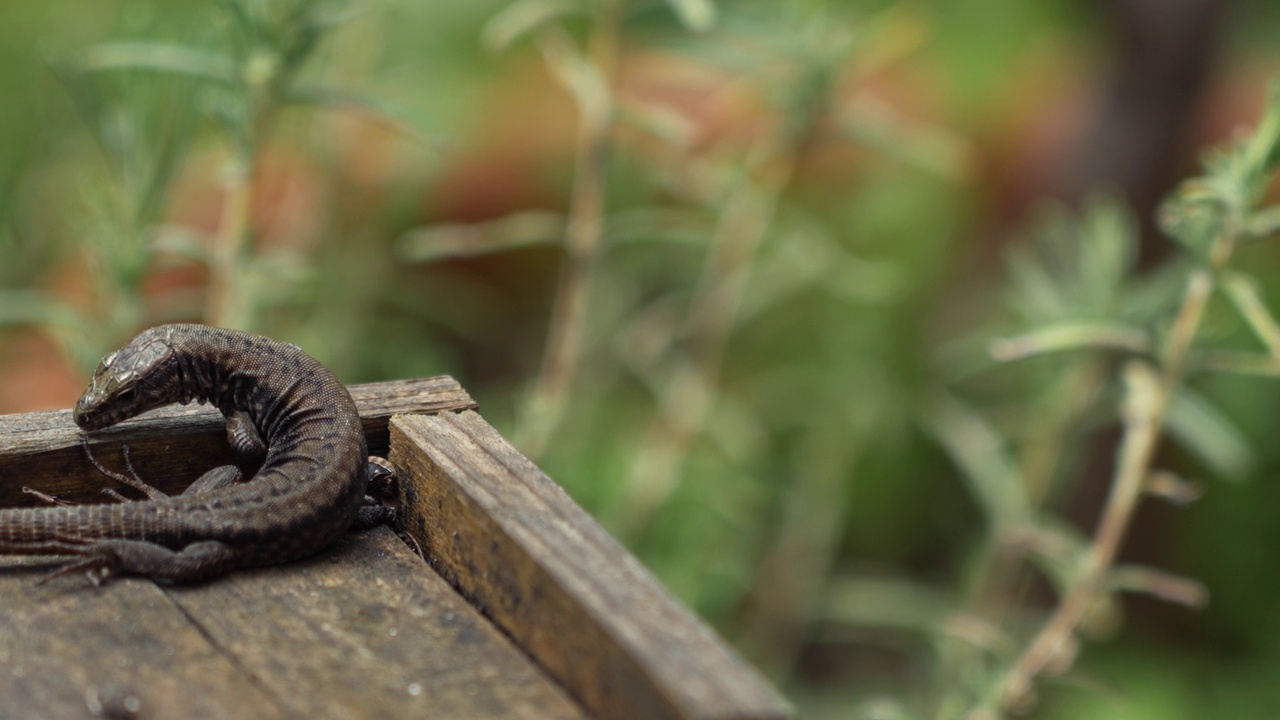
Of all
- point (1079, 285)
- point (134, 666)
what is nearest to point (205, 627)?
point (134, 666)

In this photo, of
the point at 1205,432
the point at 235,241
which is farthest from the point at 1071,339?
the point at 235,241

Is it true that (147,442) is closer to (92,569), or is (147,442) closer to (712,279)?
(92,569)

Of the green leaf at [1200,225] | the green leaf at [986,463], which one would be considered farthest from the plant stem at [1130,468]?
the green leaf at [986,463]

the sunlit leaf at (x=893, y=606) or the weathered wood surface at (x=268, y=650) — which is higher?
the sunlit leaf at (x=893, y=606)

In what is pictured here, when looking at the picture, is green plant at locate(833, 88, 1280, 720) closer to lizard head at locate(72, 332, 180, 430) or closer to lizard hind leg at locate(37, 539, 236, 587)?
lizard head at locate(72, 332, 180, 430)

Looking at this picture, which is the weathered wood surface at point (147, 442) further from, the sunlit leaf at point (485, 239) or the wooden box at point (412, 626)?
the sunlit leaf at point (485, 239)
